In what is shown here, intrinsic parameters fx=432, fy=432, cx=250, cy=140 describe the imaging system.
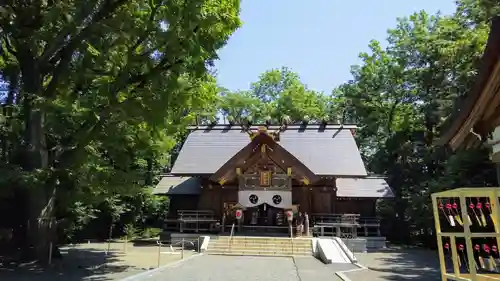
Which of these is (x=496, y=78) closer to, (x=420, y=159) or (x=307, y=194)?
(x=307, y=194)

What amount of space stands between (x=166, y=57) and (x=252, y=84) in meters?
37.9

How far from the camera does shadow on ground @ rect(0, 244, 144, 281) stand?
10945 millimetres

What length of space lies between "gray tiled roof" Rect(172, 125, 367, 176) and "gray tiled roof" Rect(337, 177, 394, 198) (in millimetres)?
1196

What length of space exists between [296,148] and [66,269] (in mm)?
17125

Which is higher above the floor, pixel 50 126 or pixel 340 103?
pixel 340 103

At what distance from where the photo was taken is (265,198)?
23156mm

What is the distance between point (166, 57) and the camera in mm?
11555

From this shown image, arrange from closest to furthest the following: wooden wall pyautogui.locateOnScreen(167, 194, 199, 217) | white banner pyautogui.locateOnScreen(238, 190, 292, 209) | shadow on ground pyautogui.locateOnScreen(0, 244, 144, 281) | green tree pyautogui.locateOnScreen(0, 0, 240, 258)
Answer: shadow on ground pyautogui.locateOnScreen(0, 244, 144, 281), green tree pyautogui.locateOnScreen(0, 0, 240, 258), white banner pyautogui.locateOnScreen(238, 190, 292, 209), wooden wall pyautogui.locateOnScreen(167, 194, 199, 217)

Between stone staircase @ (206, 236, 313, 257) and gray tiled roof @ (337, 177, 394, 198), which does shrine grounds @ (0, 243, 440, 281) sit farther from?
gray tiled roof @ (337, 177, 394, 198)

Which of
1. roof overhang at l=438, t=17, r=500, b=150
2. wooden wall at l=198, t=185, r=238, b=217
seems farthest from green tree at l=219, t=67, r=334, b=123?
roof overhang at l=438, t=17, r=500, b=150

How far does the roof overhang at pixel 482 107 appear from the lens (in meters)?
3.26

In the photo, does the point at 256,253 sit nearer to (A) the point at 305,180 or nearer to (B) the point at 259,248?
(B) the point at 259,248

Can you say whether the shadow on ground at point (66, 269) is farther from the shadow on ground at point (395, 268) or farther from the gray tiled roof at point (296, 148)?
the gray tiled roof at point (296, 148)

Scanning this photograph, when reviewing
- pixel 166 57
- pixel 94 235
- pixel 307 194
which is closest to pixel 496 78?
pixel 166 57
